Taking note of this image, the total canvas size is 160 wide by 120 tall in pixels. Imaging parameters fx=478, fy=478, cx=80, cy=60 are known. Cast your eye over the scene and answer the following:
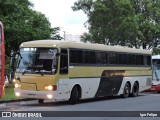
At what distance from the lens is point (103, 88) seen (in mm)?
25656

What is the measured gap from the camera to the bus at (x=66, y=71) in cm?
2134

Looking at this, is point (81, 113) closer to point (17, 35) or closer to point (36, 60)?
point (36, 60)

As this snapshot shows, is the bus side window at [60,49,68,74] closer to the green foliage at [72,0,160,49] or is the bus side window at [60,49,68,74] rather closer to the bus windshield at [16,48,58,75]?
the bus windshield at [16,48,58,75]

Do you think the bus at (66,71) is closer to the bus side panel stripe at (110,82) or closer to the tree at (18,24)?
the bus side panel stripe at (110,82)

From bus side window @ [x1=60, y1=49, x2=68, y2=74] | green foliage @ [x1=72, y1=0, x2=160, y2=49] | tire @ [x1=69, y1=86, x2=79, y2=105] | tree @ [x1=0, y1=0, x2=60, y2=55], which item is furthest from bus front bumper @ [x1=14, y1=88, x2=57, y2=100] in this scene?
green foliage @ [x1=72, y1=0, x2=160, y2=49]

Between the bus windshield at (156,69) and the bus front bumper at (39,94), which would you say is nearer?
the bus front bumper at (39,94)

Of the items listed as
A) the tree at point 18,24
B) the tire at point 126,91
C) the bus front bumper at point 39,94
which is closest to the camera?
the bus front bumper at point 39,94

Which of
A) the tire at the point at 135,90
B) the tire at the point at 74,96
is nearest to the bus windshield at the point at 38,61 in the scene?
the tire at the point at 74,96

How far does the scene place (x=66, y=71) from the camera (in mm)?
22031

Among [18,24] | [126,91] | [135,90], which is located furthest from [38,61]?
[18,24]

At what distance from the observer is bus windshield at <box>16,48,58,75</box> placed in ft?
70.2

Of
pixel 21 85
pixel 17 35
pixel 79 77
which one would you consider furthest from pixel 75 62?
pixel 17 35

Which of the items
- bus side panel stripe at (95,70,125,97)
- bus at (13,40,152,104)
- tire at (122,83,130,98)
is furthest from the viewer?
tire at (122,83,130,98)

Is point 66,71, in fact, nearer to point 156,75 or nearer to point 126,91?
point 126,91
